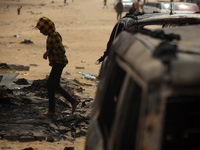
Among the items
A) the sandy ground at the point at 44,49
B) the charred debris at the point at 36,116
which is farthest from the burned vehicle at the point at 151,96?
the charred debris at the point at 36,116

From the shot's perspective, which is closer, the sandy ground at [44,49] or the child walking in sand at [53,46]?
the sandy ground at [44,49]

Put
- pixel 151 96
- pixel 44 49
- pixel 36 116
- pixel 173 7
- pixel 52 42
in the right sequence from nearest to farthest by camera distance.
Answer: pixel 151 96 < pixel 52 42 < pixel 36 116 < pixel 44 49 < pixel 173 7

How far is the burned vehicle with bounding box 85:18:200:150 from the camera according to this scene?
1.89 m

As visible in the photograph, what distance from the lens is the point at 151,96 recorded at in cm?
188

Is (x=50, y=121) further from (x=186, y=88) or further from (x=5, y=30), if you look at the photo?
(x=5, y=30)

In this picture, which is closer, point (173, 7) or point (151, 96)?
point (151, 96)

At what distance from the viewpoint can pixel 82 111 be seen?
24.9 feet

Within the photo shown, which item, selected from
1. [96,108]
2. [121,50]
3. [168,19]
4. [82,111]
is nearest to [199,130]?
[121,50]

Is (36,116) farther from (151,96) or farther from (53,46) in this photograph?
(151,96)

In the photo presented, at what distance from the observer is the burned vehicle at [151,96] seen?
189 centimetres

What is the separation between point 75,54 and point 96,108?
43.3ft

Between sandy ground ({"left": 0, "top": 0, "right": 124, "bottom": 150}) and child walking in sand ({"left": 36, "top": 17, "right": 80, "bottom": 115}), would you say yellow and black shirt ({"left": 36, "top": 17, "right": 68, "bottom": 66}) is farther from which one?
sandy ground ({"left": 0, "top": 0, "right": 124, "bottom": 150})

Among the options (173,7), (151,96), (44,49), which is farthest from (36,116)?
(173,7)

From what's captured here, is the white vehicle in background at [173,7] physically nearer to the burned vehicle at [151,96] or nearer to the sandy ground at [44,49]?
the sandy ground at [44,49]
